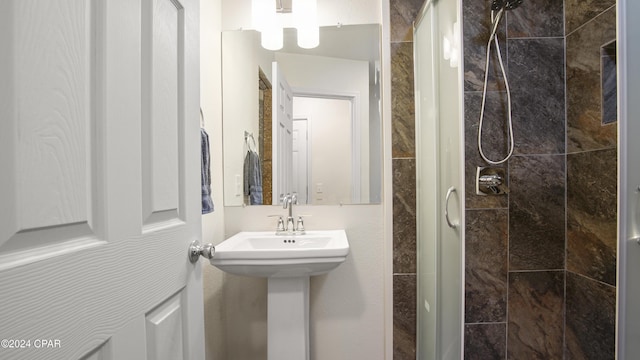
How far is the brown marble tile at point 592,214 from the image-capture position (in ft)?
3.78

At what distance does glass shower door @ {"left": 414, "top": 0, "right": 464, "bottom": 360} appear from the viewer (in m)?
0.96

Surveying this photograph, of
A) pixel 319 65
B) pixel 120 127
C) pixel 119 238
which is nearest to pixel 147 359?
pixel 119 238

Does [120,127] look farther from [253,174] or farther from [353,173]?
[353,173]

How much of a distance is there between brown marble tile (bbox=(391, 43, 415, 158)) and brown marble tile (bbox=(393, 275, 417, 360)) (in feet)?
2.26

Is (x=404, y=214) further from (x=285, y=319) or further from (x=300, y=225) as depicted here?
(x=285, y=319)

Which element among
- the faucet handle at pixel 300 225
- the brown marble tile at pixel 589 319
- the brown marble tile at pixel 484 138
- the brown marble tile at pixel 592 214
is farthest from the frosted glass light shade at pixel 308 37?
the brown marble tile at pixel 589 319

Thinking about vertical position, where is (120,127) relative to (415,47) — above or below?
below

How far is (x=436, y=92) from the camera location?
115cm

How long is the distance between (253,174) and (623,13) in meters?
1.56

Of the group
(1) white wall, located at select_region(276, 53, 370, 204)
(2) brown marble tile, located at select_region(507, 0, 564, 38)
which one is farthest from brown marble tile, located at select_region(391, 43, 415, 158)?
(2) brown marble tile, located at select_region(507, 0, 564, 38)

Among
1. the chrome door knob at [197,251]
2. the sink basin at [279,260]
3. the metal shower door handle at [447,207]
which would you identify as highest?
the metal shower door handle at [447,207]

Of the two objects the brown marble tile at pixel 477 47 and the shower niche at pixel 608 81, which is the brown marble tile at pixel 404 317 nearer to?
the brown marble tile at pixel 477 47

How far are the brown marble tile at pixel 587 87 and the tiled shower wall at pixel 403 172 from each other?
0.75m

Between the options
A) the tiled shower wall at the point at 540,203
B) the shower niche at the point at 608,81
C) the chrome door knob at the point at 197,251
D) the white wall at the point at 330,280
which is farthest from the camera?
the white wall at the point at 330,280
